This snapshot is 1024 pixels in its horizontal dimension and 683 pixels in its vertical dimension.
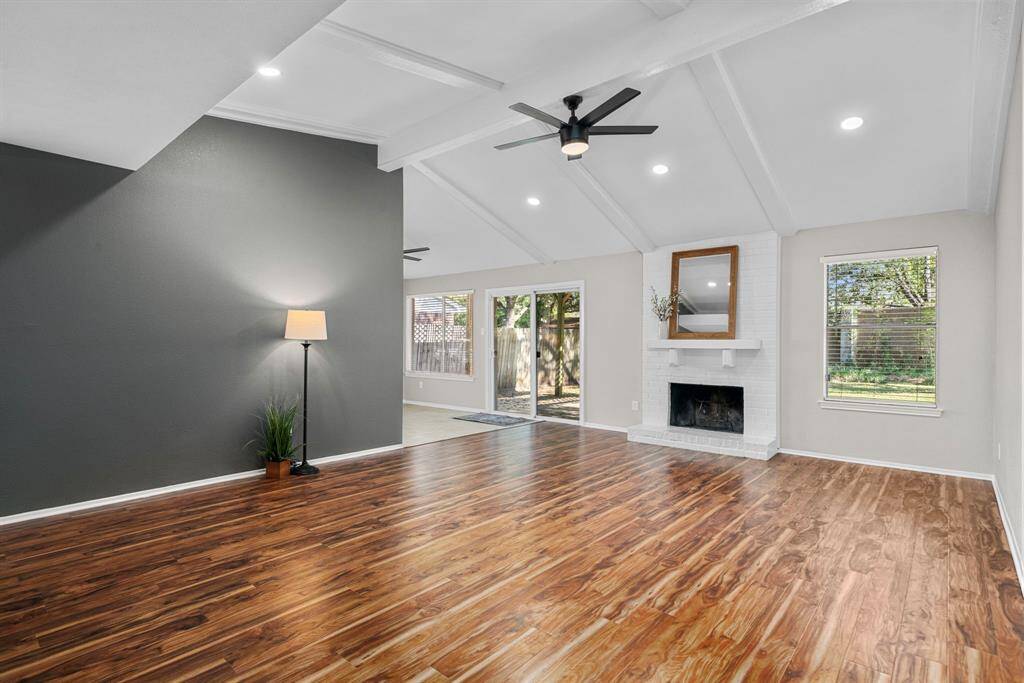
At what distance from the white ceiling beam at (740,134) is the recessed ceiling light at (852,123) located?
2.04 feet

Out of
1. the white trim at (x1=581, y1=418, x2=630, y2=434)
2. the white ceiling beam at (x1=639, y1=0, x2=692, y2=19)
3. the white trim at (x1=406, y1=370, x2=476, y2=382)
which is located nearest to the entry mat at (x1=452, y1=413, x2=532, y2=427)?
the white trim at (x1=406, y1=370, x2=476, y2=382)

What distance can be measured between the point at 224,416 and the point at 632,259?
16.6 feet

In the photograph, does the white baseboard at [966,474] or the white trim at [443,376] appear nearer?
the white baseboard at [966,474]

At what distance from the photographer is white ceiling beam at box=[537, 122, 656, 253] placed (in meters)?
5.38

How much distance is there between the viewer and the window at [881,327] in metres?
5.06

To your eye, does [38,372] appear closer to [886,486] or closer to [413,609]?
[413,609]

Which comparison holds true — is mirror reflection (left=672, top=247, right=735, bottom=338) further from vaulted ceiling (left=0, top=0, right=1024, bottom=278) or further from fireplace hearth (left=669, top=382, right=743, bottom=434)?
fireplace hearth (left=669, top=382, right=743, bottom=434)

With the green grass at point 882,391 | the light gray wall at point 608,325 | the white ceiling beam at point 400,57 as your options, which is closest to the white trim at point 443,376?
the light gray wall at point 608,325

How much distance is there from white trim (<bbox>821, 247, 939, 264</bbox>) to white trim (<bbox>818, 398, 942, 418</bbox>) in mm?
1440

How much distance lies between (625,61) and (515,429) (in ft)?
15.6

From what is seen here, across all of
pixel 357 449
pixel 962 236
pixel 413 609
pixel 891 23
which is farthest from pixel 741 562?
pixel 962 236

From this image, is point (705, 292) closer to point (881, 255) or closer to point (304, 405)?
point (881, 255)

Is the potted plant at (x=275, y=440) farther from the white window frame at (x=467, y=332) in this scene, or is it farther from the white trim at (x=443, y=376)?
the white trim at (x=443, y=376)

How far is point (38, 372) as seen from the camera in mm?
3570
